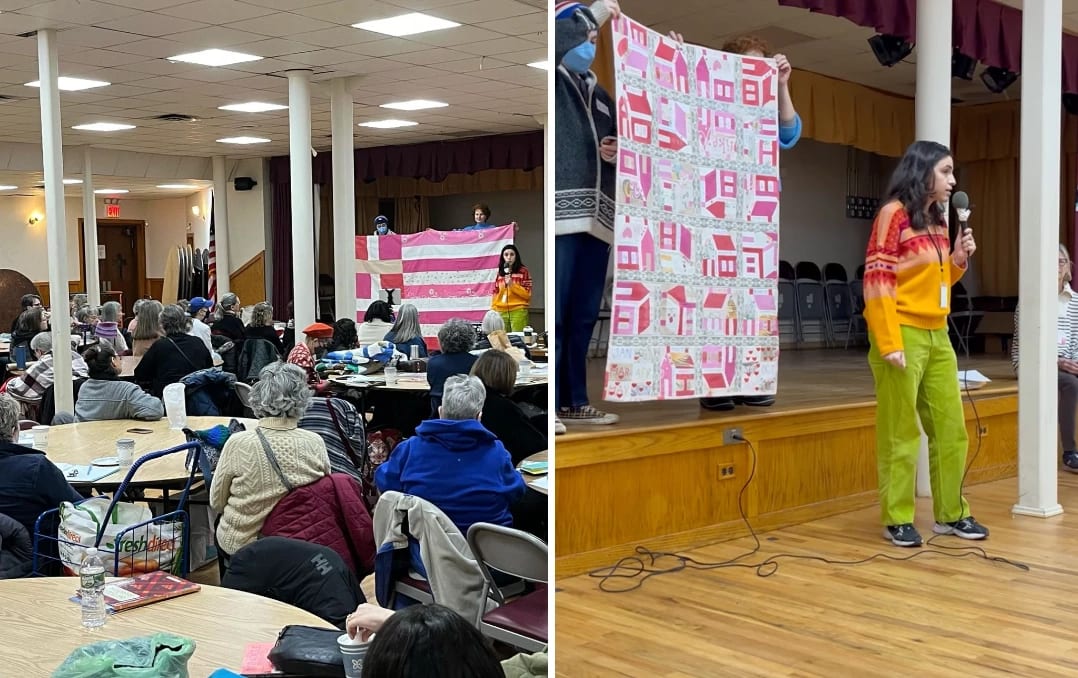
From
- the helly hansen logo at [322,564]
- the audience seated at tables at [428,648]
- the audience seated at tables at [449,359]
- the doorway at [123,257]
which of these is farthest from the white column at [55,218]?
the doorway at [123,257]

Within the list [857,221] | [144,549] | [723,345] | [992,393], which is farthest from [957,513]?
[857,221]

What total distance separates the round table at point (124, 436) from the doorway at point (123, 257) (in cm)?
1424

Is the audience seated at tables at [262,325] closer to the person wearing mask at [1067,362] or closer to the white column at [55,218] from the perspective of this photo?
the white column at [55,218]

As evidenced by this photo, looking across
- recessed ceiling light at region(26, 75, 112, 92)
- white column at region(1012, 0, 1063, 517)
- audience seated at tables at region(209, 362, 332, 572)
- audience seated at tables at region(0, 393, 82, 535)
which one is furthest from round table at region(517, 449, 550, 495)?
recessed ceiling light at region(26, 75, 112, 92)

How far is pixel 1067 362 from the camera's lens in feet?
18.1

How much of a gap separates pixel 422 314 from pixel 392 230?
617 cm

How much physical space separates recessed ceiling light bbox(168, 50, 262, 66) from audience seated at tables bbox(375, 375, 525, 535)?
5.75 meters

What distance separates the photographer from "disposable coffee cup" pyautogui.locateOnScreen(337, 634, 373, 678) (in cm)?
169

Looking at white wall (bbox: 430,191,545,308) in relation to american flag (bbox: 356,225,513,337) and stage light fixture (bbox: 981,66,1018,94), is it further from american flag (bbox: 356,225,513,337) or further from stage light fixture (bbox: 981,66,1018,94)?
stage light fixture (bbox: 981,66,1018,94)

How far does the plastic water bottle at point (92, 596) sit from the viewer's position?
1.96 metres

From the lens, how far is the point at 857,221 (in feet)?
32.8

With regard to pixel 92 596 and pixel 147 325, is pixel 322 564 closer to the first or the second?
pixel 92 596

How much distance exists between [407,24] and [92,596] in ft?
18.6

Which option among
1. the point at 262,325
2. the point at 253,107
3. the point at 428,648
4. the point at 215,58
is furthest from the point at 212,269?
the point at 428,648
